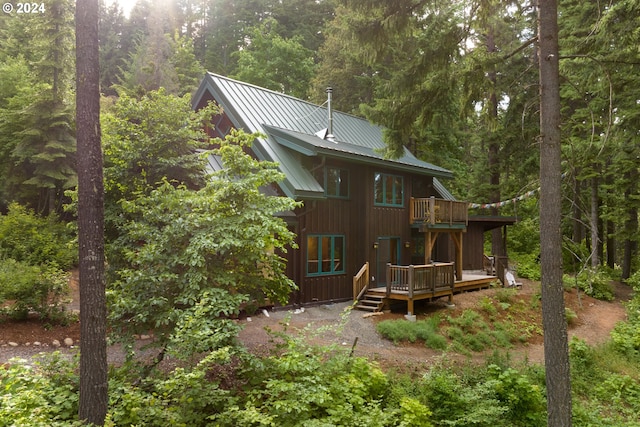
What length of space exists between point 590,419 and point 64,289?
36.3ft

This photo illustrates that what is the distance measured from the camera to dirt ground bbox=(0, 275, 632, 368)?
26.7 ft

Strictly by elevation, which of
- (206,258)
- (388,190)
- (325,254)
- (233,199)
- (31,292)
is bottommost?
(31,292)

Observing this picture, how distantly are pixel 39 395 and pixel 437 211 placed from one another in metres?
14.3

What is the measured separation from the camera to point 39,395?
16.3 ft

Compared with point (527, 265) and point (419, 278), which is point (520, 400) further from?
point (527, 265)

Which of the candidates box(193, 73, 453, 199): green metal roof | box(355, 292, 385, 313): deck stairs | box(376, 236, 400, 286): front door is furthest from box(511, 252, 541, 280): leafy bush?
box(355, 292, 385, 313): deck stairs

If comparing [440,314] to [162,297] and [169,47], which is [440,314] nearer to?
[162,297]

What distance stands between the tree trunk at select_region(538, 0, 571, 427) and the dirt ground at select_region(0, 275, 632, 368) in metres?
0.65

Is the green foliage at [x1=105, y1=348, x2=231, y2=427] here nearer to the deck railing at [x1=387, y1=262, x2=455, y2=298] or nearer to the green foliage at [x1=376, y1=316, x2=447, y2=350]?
the green foliage at [x1=376, y1=316, x2=447, y2=350]

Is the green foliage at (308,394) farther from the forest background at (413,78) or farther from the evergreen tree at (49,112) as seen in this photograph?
the evergreen tree at (49,112)

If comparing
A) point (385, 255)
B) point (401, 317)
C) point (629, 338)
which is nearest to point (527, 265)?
point (385, 255)

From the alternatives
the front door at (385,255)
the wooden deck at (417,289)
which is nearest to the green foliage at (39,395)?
the wooden deck at (417,289)

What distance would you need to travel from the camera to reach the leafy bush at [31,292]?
8.91 meters

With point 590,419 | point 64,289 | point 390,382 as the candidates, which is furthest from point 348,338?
point 64,289
